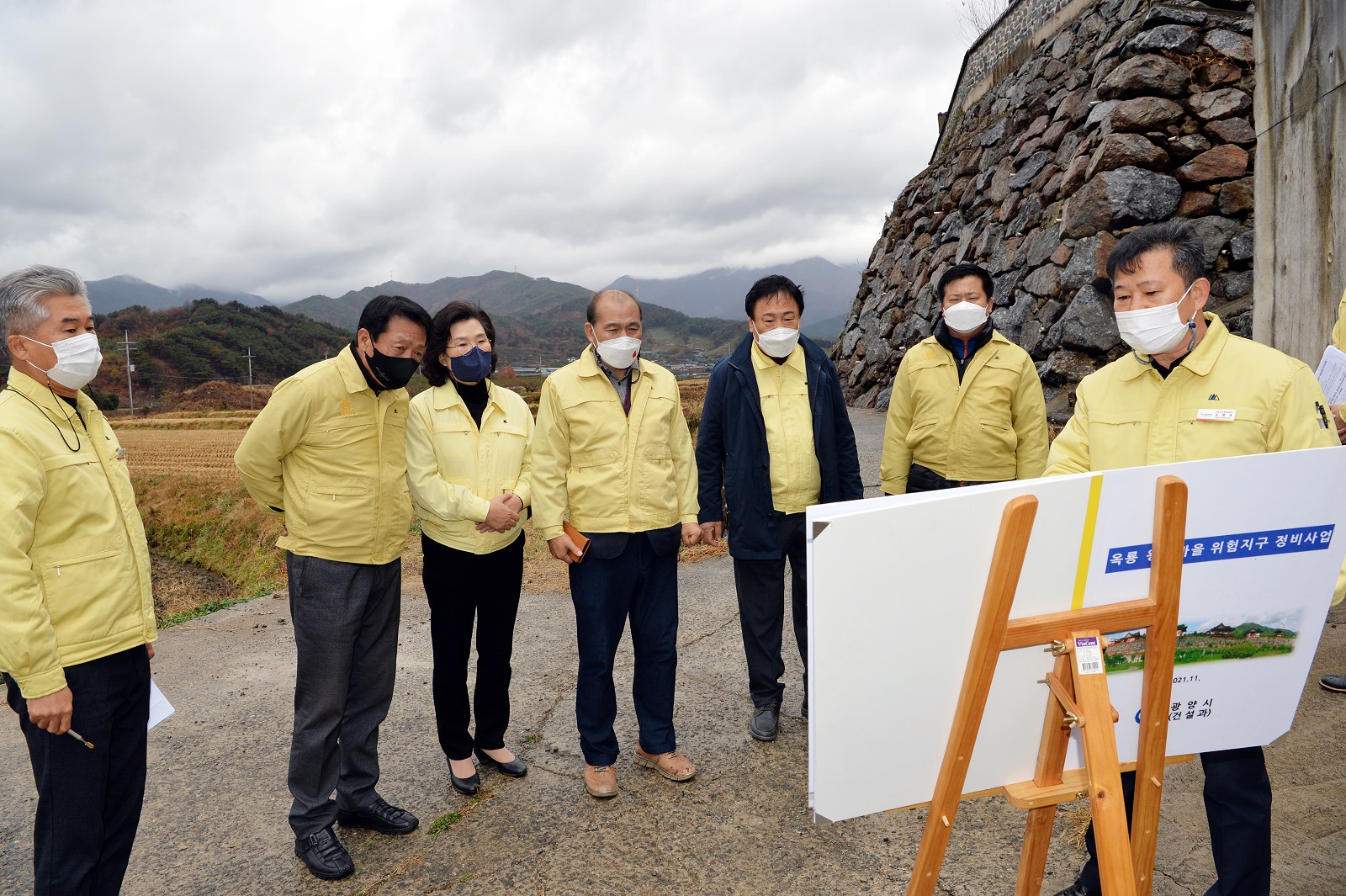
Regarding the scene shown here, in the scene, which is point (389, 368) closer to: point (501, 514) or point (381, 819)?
point (501, 514)

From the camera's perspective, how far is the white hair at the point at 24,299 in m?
2.23

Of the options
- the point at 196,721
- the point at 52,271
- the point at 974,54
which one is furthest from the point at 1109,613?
the point at 974,54

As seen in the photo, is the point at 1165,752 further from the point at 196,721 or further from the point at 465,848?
the point at 196,721

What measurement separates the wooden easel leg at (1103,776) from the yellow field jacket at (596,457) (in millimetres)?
1929

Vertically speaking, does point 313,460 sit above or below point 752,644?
above

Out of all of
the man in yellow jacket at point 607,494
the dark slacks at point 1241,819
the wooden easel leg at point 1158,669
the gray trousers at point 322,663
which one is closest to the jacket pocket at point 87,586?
the gray trousers at point 322,663

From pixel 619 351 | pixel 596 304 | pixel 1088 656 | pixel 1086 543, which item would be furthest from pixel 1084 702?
pixel 596 304

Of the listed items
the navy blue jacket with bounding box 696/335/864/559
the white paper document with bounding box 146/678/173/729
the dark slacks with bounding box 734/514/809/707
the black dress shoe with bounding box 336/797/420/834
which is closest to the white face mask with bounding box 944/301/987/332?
the navy blue jacket with bounding box 696/335/864/559

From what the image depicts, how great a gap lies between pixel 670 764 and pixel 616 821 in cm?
40

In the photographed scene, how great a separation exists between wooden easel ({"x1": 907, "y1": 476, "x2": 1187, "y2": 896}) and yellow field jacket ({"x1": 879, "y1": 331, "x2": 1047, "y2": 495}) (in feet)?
7.68

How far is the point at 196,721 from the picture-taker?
435 cm

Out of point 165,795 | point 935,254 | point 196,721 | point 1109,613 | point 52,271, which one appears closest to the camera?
point 1109,613

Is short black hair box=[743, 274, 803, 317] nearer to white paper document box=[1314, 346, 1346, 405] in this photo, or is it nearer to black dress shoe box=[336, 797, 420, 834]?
white paper document box=[1314, 346, 1346, 405]

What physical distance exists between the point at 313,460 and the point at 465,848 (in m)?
1.66
